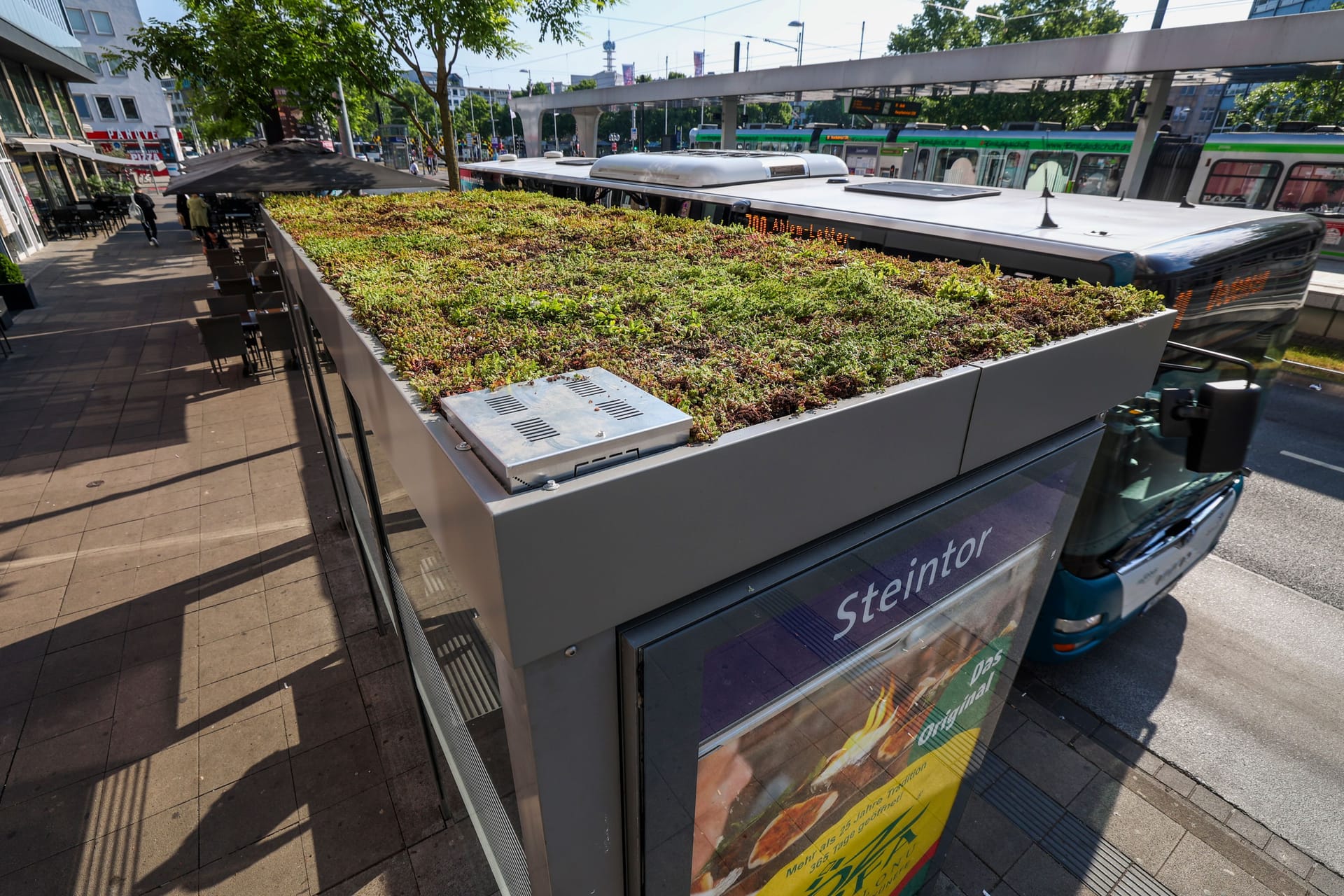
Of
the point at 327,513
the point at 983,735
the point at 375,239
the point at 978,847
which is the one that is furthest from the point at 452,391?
the point at 327,513

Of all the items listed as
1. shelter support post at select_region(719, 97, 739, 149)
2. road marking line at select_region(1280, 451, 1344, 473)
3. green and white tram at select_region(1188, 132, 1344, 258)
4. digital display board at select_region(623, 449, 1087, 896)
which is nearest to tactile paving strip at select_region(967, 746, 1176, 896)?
digital display board at select_region(623, 449, 1087, 896)

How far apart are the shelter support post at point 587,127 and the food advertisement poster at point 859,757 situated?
102 ft

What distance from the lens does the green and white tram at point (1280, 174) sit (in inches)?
608

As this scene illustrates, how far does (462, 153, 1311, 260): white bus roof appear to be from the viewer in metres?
4.23

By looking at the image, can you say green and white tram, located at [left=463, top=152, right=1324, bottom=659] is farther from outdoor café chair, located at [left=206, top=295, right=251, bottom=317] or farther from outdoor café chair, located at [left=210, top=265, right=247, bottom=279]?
outdoor café chair, located at [left=210, top=265, right=247, bottom=279]

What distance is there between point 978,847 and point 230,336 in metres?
11.3

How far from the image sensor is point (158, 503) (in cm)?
723

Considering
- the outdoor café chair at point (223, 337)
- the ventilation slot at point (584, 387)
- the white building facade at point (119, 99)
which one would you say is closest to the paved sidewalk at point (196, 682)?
the outdoor café chair at point (223, 337)

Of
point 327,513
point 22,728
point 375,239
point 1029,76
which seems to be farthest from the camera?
point 1029,76

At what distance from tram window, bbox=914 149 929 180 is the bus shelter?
2374 cm

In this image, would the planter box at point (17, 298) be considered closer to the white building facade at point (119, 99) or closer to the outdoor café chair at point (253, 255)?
the outdoor café chair at point (253, 255)

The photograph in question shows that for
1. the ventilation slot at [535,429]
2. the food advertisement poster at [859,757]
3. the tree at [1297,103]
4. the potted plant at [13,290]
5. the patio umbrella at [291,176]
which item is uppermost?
the tree at [1297,103]

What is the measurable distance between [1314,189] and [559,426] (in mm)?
22093

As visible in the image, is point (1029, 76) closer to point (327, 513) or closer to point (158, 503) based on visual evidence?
point (327, 513)
